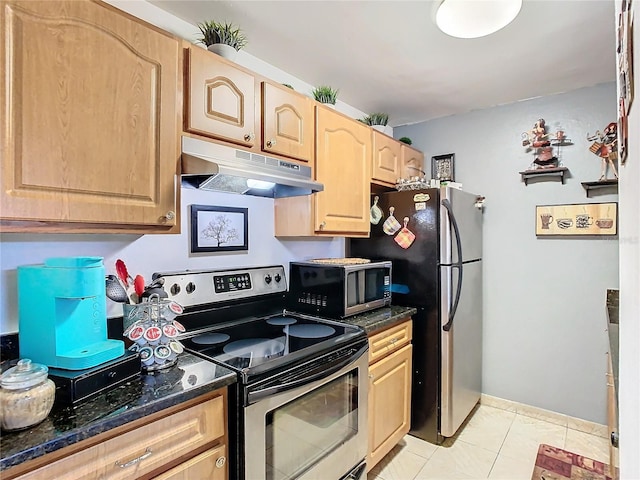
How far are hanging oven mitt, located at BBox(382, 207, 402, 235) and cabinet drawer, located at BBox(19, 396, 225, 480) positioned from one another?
1.65 m

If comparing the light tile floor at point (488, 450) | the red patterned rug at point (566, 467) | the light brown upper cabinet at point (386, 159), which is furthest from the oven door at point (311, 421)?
the light brown upper cabinet at point (386, 159)

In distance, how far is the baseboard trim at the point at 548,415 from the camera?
2396mm

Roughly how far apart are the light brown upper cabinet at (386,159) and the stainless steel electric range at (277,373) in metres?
1.11

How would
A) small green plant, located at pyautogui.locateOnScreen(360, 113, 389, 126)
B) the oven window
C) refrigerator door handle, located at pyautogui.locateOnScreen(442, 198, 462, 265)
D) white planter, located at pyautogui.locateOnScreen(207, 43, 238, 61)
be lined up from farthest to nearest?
small green plant, located at pyautogui.locateOnScreen(360, 113, 389, 126)
refrigerator door handle, located at pyautogui.locateOnScreen(442, 198, 462, 265)
white planter, located at pyautogui.locateOnScreen(207, 43, 238, 61)
the oven window

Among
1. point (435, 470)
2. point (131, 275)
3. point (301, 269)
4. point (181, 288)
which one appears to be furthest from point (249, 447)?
point (435, 470)

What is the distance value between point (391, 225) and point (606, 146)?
4.86ft

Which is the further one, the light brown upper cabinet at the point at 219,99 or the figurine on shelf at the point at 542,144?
the figurine on shelf at the point at 542,144

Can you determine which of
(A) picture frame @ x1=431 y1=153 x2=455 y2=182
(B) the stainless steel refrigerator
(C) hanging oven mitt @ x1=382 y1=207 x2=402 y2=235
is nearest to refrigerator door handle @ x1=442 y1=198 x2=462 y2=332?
(B) the stainless steel refrigerator

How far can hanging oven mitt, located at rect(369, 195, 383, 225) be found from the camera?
8.27 feet

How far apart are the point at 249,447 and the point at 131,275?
2.81 ft

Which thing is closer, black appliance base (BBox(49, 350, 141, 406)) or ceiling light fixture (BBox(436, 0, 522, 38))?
black appliance base (BBox(49, 350, 141, 406))

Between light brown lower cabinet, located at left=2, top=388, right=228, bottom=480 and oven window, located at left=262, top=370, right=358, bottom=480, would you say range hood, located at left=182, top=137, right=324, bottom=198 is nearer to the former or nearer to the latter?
light brown lower cabinet, located at left=2, top=388, right=228, bottom=480

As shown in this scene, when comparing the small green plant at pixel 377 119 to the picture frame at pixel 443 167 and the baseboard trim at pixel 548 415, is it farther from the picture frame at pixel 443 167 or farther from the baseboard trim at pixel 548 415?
the baseboard trim at pixel 548 415

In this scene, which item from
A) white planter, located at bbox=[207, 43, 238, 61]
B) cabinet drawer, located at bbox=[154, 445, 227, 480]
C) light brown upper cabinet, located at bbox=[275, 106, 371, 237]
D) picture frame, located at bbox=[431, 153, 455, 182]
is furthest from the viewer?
picture frame, located at bbox=[431, 153, 455, 182]
